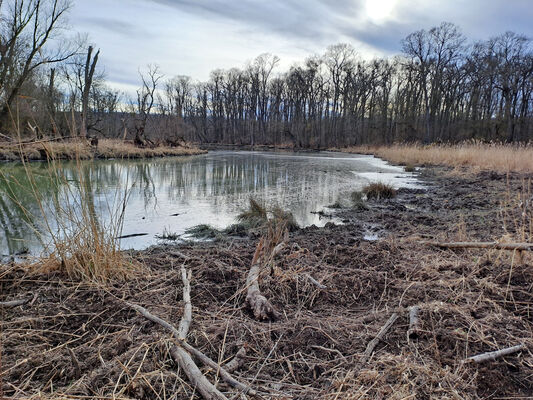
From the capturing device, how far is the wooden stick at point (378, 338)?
1679 millimetres

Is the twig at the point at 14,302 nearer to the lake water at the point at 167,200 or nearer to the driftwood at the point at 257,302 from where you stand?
the lake water at the point at 167,200

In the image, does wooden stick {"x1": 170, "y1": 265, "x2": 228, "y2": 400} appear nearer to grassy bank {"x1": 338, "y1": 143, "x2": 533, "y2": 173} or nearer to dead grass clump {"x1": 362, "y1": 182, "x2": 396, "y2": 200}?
dead grass clump {"x1": 362, "y1": 182, "x2": 396, "y2": 200}

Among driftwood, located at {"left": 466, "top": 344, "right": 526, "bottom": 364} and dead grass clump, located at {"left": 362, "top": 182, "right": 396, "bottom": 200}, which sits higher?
dead grass clump, located at {"left": 362, "top": 182, "right": 396, "bottom": 200}

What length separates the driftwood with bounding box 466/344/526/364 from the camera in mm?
1630

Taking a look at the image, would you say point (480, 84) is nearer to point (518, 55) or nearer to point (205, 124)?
point (518, 55)

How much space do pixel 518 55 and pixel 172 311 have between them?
37127 mm

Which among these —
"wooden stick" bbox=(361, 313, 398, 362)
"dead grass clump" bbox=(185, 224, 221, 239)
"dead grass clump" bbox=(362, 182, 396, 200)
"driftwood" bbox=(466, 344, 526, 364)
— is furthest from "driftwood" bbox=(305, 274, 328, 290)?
"dead grass clump" bbox=(362, 182, 396, 200)

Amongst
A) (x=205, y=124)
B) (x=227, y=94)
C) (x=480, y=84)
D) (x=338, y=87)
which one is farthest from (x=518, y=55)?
(x=205, y=124)

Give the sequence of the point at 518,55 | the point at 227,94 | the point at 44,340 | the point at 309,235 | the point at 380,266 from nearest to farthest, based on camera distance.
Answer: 1. the point at 44,340
2. the point at 380,266
3. the point at 309,235
4. the point at 518,55
5. the point at 227,94

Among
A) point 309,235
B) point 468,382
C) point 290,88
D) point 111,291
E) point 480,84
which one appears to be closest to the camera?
point 468,382

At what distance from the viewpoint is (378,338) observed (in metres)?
1.81

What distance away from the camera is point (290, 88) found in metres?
49.0

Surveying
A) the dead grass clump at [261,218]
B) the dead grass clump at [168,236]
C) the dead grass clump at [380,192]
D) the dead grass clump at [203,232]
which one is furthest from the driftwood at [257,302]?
the dead grass clump at [380,192]

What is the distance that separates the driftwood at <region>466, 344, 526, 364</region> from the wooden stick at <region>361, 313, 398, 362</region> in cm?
41
